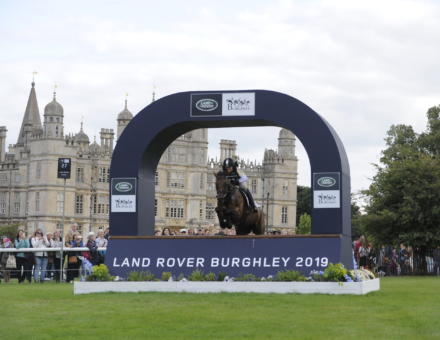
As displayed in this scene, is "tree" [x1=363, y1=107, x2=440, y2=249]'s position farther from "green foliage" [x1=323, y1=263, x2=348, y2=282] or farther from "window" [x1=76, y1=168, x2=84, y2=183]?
"window" [x1=76, y1=168, x2=84, y2=183]

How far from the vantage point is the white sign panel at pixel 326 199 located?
67.1 feet

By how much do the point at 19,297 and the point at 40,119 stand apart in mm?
105131

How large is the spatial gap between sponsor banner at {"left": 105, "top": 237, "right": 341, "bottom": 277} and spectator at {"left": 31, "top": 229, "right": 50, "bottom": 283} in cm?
699

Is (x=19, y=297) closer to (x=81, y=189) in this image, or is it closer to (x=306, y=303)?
(x=306, y=303)

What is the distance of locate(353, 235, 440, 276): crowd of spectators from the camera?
1516 inches

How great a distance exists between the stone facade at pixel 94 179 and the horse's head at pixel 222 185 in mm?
82099

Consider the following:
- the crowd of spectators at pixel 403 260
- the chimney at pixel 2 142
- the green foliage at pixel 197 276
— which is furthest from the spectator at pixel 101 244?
the chimney at pixel 2 142

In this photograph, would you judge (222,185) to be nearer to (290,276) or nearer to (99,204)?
(290,276)

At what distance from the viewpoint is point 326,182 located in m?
20.5

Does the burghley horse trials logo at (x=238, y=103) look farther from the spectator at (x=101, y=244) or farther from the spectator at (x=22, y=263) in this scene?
the spectator at (x=22, y=263)

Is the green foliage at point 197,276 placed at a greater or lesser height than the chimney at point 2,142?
lesser

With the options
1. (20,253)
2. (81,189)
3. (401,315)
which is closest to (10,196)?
(81,189)

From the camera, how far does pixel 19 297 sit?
60.5ft

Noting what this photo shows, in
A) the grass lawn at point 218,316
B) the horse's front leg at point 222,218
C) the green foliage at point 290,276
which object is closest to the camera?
the grass lawn at point 218,316
